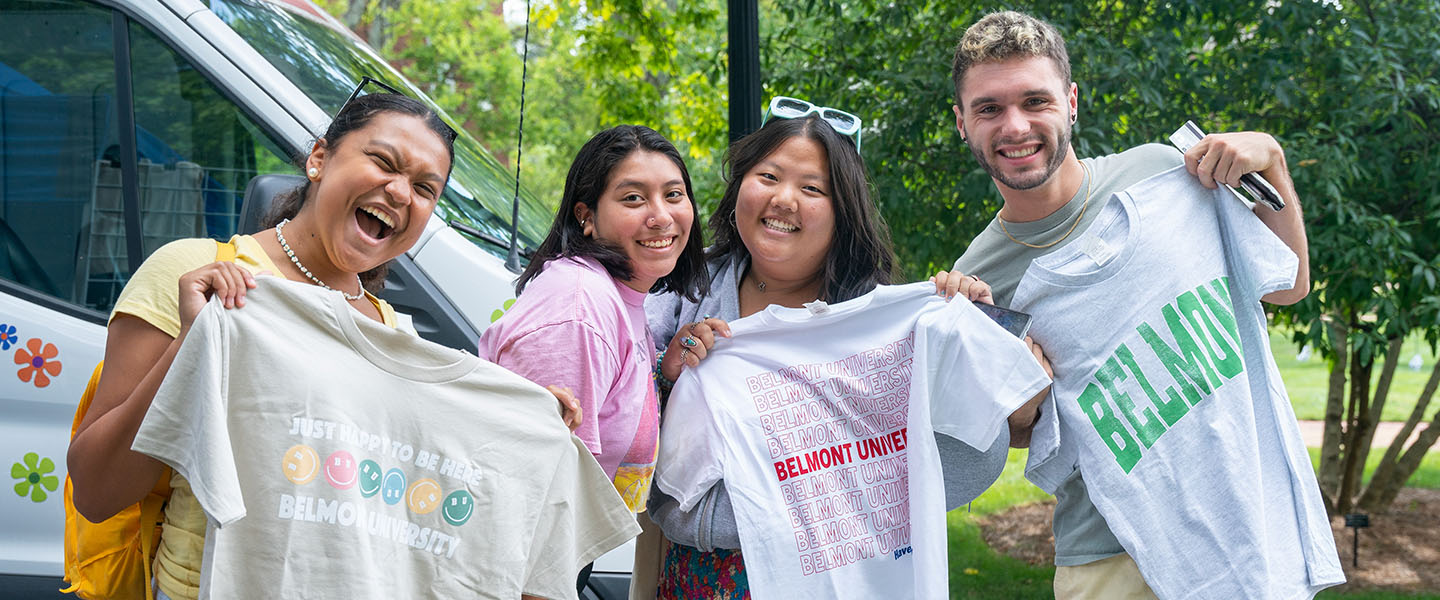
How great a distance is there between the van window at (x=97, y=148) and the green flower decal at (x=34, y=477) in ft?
1.69

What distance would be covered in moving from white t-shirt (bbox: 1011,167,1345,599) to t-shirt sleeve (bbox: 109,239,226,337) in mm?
1830

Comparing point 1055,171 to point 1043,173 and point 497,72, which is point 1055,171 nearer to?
point 1043,173

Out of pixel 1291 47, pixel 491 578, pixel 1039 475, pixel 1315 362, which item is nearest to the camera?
pixel 491 578

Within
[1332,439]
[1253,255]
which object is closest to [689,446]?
[1253,255]

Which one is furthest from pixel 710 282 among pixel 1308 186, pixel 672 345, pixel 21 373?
pixel 1308 186

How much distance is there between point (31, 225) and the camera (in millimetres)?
3469

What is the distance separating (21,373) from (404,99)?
174 cm

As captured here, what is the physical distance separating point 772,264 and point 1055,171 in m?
0.74

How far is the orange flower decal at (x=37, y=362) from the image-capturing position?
10.8 ft

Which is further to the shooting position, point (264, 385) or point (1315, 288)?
point (1315, 288)

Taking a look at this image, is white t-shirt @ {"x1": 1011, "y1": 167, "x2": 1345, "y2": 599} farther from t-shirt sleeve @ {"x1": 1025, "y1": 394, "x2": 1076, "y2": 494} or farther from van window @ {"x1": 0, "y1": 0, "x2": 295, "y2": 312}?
van window @ {"x1": 0, "y1": 0, "x2": 295, "y2": 312}

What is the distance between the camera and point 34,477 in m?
3.30

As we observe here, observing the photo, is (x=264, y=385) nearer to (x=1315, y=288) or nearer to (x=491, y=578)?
(x=491, y=578)

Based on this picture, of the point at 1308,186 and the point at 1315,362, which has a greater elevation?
the point at 1315,362
